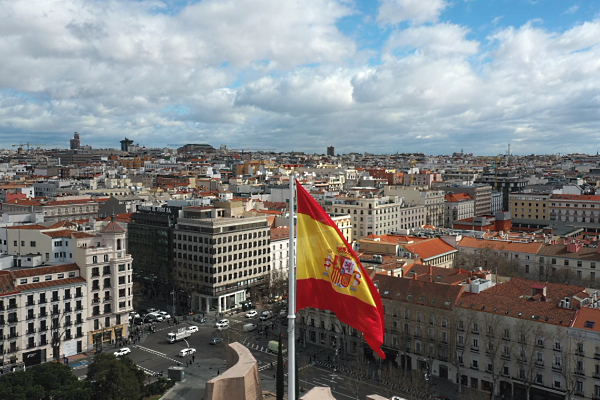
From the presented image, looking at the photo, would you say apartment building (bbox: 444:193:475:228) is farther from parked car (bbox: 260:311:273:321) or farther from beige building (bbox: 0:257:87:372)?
beige building (bbox: 0:257:87:372)

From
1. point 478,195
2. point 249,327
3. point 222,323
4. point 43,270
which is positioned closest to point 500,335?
point 249,327

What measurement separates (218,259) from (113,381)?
39564 mm

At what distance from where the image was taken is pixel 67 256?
75062 millimetres

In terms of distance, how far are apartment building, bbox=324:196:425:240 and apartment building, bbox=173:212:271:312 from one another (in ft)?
120

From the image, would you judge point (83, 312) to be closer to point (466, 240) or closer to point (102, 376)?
point (102, 376)

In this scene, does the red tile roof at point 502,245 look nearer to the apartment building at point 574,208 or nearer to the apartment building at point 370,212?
the apartment building at point 370,212

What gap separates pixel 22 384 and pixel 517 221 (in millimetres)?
121015

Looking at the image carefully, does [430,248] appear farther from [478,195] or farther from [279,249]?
[478,195]

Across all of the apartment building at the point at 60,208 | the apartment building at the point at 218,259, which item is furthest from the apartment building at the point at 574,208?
the apartment building at the point at 60,208

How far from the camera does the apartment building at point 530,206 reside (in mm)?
144875

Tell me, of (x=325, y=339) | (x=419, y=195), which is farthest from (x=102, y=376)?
(x=419, y=195)

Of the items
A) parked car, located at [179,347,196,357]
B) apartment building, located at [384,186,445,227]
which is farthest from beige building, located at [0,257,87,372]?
apartment building, located at [384,186,445,227]

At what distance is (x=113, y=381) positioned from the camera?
151 ft

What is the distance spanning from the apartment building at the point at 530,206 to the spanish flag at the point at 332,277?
132 metres
